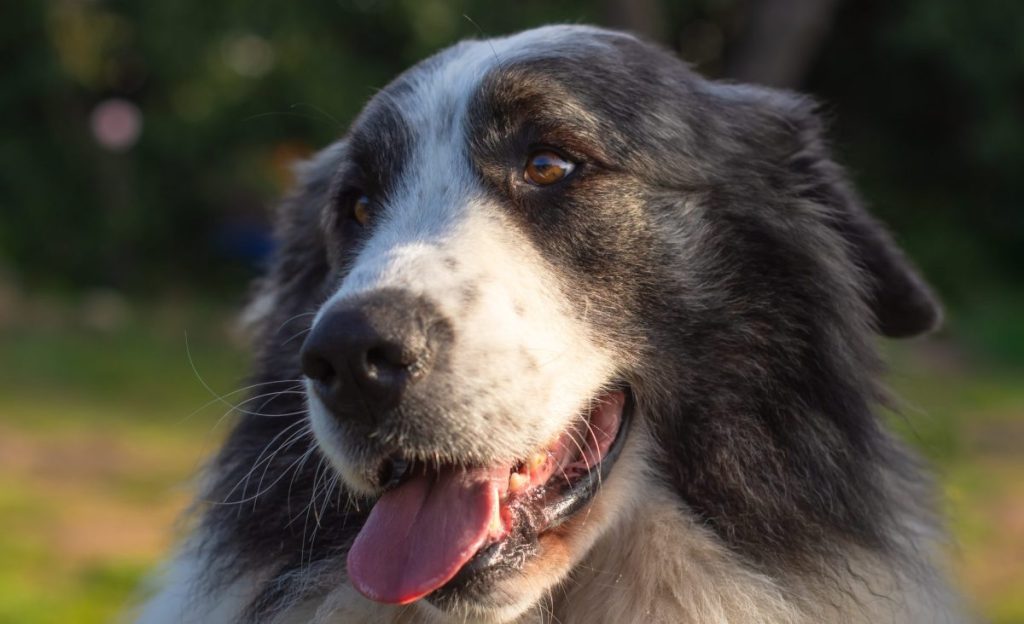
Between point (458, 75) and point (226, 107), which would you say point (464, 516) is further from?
point (226, 107)

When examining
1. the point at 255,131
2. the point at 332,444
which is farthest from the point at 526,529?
the point at 255,131

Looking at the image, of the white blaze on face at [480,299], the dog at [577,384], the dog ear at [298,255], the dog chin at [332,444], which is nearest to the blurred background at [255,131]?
the dog ear at [298,255]

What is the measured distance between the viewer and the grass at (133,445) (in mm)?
5488

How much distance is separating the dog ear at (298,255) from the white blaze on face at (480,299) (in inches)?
21.6

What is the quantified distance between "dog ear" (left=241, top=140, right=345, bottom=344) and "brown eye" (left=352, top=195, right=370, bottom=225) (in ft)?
0.61

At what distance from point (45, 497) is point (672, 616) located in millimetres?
5271

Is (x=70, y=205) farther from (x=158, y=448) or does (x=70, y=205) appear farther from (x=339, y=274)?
(x=339, y=274)

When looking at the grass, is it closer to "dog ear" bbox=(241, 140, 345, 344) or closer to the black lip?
"dog ear" bbox=(241, 140, 345, 344)

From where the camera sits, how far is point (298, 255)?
3633 mm

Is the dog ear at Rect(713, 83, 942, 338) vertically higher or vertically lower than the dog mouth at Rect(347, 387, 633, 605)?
higher

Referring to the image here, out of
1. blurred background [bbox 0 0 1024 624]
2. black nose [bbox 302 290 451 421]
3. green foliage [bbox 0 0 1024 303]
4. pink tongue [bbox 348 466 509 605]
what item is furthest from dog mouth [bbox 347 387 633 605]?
green foliage [bbox 0 0 1024 303]

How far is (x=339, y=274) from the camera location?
3.20 m

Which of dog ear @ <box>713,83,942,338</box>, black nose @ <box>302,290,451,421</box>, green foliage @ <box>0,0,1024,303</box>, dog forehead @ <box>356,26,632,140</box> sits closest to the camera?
black nose @ <box>302,290,451,421</box>

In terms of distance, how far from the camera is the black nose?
2.37m
